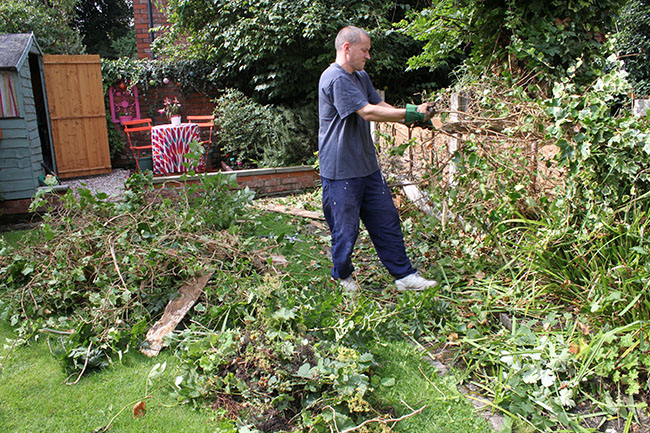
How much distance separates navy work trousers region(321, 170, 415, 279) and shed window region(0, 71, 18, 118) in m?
4.91

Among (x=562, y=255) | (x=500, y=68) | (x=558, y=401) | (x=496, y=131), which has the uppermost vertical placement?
(x=500, y=68)

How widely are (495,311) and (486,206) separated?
102 cm

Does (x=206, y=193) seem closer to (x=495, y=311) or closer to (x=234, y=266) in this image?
(x=234, y=266)

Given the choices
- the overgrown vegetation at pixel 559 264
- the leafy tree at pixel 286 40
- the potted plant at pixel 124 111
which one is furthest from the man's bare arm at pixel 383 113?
the potted plant at pixel 124 111

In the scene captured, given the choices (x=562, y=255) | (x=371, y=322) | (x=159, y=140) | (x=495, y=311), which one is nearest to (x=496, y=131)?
(x=562, y=255)

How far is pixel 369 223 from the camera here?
165 inches

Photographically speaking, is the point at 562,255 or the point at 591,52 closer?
the point at 562,255

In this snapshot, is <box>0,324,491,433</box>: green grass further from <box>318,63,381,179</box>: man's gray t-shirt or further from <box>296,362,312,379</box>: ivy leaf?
<box>318,63,381,179</box>: man's gray t-shirt

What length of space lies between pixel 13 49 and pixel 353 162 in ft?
18.8

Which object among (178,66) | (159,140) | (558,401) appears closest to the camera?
(558,401)

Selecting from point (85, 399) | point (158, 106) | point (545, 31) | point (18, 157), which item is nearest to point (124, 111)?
point (158, 106)

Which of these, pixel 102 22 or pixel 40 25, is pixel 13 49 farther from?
pixel 102 22

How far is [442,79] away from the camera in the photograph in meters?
10.1

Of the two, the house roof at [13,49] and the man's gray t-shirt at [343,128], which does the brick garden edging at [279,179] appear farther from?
the man's gray t-shirt at [343,128]
